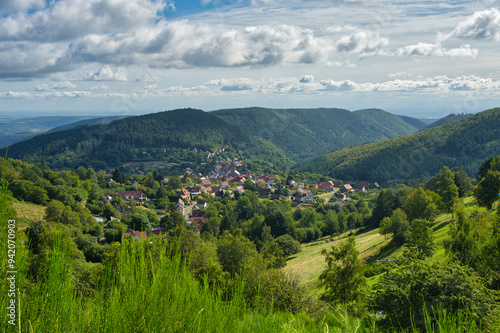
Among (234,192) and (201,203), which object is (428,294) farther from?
(234,192)

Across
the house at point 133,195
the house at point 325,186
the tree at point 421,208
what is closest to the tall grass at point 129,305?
the tree at point 421,208

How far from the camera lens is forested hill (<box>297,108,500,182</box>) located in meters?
128

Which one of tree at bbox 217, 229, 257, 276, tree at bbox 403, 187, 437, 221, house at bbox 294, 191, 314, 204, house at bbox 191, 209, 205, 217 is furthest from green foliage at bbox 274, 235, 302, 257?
house at bbox 294, 191, 314, 204

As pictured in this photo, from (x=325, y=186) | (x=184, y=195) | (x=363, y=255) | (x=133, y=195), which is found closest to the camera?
(x=363, y=255)

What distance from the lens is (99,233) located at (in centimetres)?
4034

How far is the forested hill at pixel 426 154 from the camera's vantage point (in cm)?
12800

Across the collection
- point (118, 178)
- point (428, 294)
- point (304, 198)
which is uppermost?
point (428, 294)

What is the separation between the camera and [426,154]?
456 feet

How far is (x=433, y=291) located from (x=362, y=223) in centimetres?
5040

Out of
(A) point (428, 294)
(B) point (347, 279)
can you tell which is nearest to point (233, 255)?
(B) point (347, 279)

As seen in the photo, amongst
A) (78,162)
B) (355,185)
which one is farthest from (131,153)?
(355,185)

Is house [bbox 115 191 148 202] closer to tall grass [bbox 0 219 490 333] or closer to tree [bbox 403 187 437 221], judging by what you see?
tree [bbox 403 187 437 221]

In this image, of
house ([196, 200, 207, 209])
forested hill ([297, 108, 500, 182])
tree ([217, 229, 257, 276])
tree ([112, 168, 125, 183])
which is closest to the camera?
tree ([217, 229, 257, 276])

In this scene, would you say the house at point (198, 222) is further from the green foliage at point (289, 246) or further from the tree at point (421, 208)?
the tree at point (421, 208)
